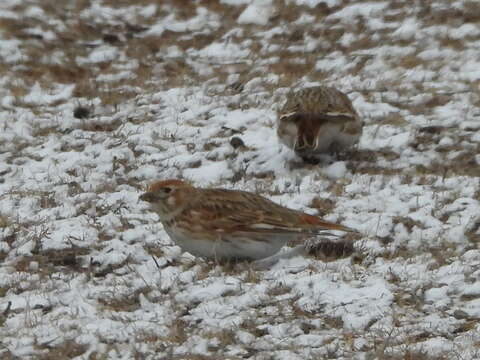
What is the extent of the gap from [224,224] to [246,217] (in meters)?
0.15

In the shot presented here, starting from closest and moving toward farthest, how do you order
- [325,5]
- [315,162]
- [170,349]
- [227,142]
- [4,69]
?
[170,349] < [315,162] < [227,142] < [4,69] < [325,5]

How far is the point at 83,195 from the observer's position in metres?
8.05

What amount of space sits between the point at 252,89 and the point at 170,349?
250 inches

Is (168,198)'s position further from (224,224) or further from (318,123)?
(318,123)

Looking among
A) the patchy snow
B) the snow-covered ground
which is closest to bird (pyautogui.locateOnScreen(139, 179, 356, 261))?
the snow-covered ground

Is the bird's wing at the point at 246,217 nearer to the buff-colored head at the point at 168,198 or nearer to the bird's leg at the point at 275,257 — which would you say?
the buff-colored head at the point at 168,198

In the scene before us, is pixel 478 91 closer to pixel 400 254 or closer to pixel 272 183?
pixel 272 183

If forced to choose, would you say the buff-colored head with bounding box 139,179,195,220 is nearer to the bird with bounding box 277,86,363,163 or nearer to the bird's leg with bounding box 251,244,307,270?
the bird's leg with bounding box 251,244,307,270

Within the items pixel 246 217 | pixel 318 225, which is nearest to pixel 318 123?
pixel 318 225

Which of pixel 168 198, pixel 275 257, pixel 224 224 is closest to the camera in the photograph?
pixel 224 224

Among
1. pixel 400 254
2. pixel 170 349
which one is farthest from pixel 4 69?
pixel 170 349

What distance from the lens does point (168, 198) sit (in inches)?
244

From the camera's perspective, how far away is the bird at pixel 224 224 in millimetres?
6074

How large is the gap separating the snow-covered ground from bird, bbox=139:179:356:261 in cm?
16
